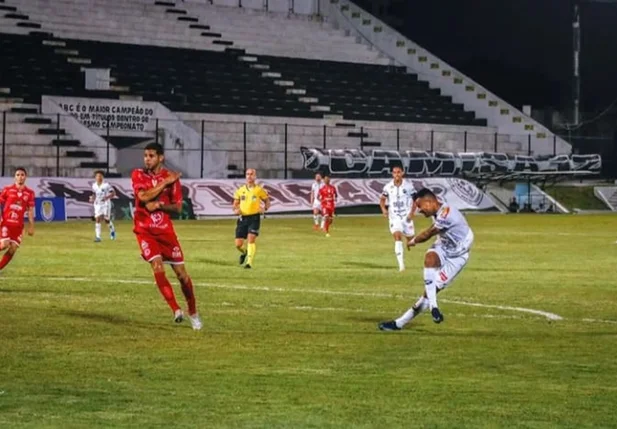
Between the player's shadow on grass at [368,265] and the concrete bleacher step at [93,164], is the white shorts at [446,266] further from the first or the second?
the concrete bleacher step at [93,164]

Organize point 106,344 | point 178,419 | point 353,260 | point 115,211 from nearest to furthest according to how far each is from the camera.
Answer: point 178,419, point 106,344, point 353,260, point 115,211

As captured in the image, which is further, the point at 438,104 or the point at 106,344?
the point at 438,104

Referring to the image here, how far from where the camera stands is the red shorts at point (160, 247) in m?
17.9

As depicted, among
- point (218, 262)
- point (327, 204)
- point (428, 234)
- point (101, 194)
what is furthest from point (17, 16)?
point (428, 234)

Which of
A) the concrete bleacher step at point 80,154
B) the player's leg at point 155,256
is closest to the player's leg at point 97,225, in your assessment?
the concrete bleacher step at point 80,154

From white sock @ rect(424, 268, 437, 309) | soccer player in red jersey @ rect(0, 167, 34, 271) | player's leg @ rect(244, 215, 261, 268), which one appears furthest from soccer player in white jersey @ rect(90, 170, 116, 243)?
white sock @ rect(424, 268, 437, 309)

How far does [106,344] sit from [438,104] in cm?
6185

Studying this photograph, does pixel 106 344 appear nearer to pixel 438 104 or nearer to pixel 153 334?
pixel 153 334

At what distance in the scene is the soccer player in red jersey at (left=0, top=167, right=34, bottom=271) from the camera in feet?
80.9

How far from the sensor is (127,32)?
232ft

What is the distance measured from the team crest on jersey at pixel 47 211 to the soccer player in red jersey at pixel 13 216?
87.1 feet

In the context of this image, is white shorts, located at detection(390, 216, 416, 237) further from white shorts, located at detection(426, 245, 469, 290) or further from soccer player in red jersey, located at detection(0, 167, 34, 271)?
white shorts, located at detection(426, 245, 469, 290)

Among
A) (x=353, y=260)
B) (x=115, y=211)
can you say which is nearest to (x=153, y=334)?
(x=353, y=260)

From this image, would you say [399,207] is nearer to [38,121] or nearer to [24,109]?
[38,121]
